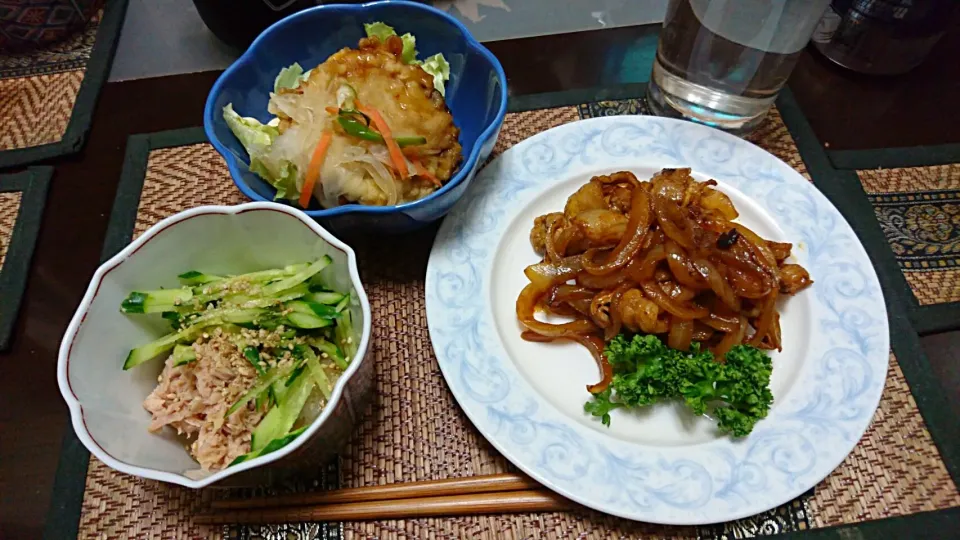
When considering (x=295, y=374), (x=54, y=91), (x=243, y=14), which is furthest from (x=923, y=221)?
(x=54, y=91)

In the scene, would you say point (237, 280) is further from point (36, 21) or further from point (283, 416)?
point (36, 21)

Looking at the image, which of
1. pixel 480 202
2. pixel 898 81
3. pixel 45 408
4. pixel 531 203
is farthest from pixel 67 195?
pixel 898 81

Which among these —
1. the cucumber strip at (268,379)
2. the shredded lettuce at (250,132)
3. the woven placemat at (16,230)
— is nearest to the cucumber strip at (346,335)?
the cucumber strip at (268,379)

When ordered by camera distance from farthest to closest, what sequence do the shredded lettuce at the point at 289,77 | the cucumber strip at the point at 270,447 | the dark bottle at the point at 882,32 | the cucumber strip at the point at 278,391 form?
1. the dark bottle at the point at 882,32
2. the shredded lettuce at the point at 289,77
3. the cucumber strip at the point at 278,391
4. the cucumber strip at the point at 270,447

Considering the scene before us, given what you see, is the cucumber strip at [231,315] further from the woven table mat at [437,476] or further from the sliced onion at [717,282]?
the sliced onion at [717,282]

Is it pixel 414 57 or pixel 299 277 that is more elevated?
pixel 414 57

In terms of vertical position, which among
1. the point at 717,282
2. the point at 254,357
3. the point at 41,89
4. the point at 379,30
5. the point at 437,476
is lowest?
the point at 437,476

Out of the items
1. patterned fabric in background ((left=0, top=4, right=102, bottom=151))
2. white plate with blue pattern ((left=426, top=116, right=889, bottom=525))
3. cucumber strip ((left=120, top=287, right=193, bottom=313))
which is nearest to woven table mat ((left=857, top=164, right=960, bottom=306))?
white plate with blue pattern ((left=426, top=116, right=889, bottom=525))
